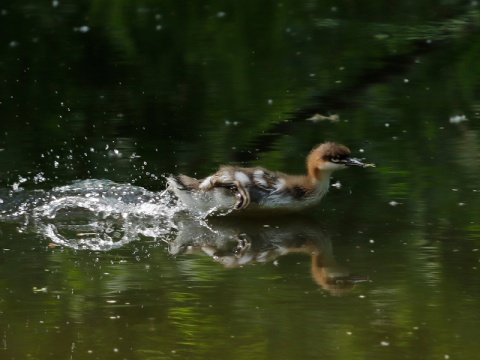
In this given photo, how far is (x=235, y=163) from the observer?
8.93 metres

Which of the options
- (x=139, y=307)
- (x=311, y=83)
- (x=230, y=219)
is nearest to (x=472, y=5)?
(x=311, y=83)

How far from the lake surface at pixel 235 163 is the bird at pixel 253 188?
0.12 m

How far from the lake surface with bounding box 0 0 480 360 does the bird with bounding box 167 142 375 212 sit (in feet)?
0.39

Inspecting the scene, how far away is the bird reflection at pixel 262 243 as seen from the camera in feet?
21.4

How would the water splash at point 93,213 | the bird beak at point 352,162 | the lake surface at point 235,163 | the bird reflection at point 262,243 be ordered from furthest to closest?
the bird beak at point 352,162
the water splash at point 93,213
the bird reflection at point 262,243
the lake surface at point 235,163

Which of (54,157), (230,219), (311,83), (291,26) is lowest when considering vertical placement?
(230,219)

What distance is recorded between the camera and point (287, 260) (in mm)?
6855

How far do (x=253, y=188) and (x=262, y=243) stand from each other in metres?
0.75

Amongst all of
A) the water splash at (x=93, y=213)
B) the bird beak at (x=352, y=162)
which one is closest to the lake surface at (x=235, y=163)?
the water splash at (x=93, y=213)

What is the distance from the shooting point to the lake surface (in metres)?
5.64

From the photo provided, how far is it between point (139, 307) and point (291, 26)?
7588 millimetres

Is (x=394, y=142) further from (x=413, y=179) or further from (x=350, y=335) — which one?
(x=350, y=335)

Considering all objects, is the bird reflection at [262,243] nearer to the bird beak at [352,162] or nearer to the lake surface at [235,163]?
the lake surface at [235,163]

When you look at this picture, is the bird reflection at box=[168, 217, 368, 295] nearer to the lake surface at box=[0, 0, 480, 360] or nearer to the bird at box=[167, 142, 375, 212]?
the lake surface at box=[0, 0, 480, 360]
